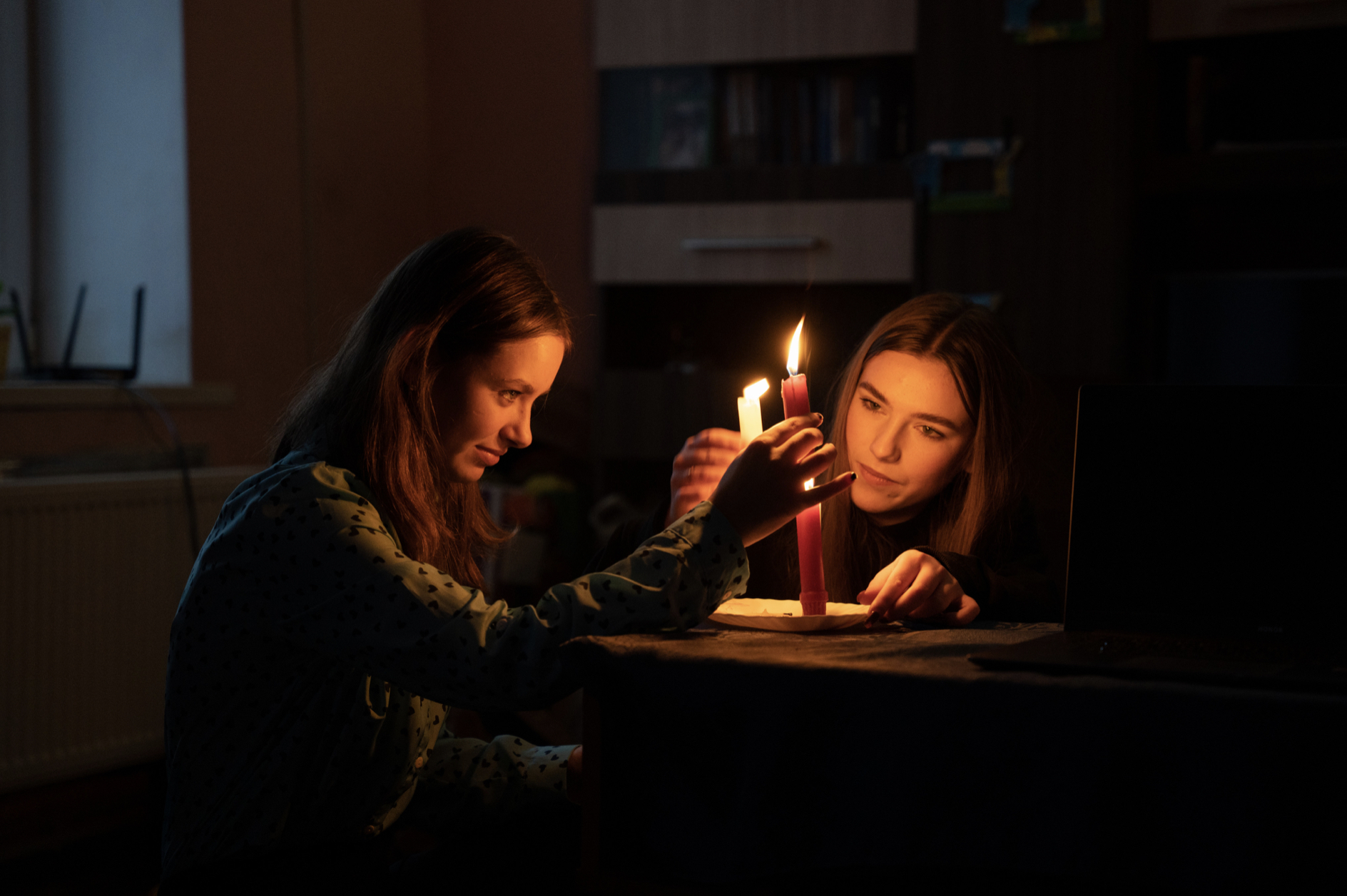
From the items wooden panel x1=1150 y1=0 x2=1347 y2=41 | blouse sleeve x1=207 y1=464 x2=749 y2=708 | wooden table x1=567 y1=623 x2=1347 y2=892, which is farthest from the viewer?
wooden panel x1=1150 y1=0 x2=1347 y2=41

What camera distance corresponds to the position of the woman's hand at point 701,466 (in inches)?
40.5

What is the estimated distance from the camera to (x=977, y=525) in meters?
1.19

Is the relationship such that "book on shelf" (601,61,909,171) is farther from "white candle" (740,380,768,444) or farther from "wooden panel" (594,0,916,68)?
"white candle" (740,380,768,444)

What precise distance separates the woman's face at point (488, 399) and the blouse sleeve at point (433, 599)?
14cm

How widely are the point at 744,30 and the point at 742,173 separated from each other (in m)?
0.36

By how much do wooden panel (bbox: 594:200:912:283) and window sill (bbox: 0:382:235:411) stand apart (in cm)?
98

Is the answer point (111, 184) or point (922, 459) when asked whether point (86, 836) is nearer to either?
point (111, 184)

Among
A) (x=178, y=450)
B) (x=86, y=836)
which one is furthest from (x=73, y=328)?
(x=86, y=836)

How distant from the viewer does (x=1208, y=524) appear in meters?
0.76

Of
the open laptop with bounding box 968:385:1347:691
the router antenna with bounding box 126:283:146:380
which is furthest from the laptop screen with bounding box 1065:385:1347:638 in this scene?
the router antenna with bounding box 126:283:146:380

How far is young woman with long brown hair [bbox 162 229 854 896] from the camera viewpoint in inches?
29.3

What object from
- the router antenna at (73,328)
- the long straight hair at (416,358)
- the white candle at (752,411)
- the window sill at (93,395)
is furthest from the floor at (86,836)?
the white candle at (752,411)

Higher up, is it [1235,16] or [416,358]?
[1235,16]

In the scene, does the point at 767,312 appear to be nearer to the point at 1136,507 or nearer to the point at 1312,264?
the point at 1312,264
